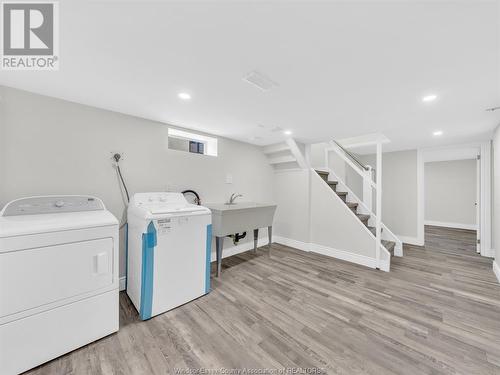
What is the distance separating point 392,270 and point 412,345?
66.9 inches

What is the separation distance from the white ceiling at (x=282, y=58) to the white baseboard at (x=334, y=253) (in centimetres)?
216

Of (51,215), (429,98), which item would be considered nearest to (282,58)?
(429,98)

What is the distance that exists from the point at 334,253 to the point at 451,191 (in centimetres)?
571

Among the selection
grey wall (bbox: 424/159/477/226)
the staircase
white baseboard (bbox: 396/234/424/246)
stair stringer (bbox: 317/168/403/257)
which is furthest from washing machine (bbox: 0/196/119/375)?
grey wall (bbox: 424/159/477/226)

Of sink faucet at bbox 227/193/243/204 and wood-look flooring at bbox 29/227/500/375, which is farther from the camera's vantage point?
sink faucet at bbox 227/193/243/204

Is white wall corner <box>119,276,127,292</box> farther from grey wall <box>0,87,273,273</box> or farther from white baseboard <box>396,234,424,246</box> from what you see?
white baseboard <box>396,234,424,246</box>

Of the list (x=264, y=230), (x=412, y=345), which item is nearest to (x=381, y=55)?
(x=412, y=345)

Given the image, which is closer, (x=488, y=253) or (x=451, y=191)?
(x=488, y=253)

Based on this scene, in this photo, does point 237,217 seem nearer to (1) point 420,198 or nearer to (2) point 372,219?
(2) point 372,219

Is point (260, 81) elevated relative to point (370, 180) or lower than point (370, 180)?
elevated

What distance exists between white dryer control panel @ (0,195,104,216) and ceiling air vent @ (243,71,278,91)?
1932mm

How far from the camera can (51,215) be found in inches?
66.1

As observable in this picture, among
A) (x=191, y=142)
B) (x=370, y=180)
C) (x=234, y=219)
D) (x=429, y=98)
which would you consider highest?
(x=429, y=98)

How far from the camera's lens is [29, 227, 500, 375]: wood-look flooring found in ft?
4.42
